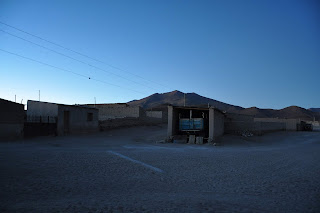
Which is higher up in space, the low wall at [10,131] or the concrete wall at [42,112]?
the concrete wall at [42,112]

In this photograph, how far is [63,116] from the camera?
2419cm

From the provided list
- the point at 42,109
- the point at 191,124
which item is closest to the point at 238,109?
the point at 191,124

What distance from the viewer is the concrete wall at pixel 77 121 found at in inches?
938

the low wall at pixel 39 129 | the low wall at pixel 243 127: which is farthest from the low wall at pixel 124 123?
the low wall at pixel 243 127

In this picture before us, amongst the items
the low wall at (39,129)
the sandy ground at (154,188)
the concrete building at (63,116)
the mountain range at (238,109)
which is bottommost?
the sandy ground at (154,188)

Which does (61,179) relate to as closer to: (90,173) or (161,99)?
(90,173)

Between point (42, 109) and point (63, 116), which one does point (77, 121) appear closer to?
point (63, 116)

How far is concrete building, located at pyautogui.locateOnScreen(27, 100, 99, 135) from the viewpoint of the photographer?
76.9 feet

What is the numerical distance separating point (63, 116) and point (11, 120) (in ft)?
17.3

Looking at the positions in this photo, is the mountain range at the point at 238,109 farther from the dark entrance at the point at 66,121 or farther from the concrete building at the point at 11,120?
the concrete building at the point at 11,120

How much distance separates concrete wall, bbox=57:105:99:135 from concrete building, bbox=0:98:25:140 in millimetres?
3701

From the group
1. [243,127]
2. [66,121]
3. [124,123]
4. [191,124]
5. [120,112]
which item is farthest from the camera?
[120,112]

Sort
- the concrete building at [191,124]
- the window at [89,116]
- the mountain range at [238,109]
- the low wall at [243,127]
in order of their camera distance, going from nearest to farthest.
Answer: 1. the concrete building at [191,124]
2. the low wall at [243,127]
3. the window at [89,116]
4. the mountain range at [238,109]

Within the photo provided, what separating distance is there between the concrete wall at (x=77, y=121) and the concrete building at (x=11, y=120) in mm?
3701
